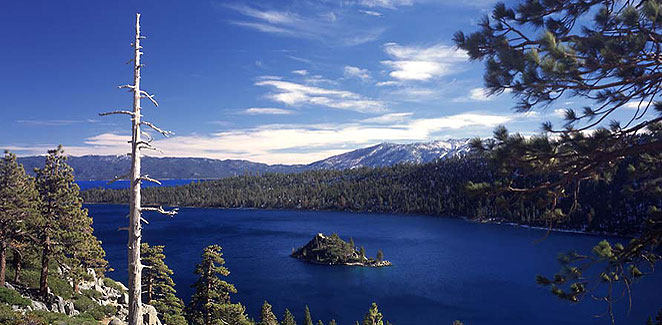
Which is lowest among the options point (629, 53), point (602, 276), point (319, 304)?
point (319, 304)

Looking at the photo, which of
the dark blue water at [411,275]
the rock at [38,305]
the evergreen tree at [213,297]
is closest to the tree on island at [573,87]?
the evergreen tree at [213,297]

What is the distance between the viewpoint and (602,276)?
378 inches

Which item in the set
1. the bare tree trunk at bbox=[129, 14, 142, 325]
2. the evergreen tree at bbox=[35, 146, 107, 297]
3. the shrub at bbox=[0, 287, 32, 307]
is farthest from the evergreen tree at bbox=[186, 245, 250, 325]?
the bare tree trunk at bbox=[129, 14, 142, 325]

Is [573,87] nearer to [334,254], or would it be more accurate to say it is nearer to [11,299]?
[11,299]

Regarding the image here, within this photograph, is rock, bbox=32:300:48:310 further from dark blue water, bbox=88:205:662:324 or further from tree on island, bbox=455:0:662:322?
dark blue water, bbox=88:205:662:324

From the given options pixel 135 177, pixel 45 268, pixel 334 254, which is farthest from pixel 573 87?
pixel 334 254

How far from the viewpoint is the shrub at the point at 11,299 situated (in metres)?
19.6

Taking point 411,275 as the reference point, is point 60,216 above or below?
above

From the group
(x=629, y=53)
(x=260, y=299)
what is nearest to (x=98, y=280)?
(x=260, y=299)

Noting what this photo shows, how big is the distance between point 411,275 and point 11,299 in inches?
2585

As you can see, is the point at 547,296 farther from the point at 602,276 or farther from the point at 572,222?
the point at 572,222

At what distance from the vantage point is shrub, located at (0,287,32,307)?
Result: 19600 millimetres

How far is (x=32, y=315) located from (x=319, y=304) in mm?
45373

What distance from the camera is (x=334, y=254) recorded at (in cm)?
8912
